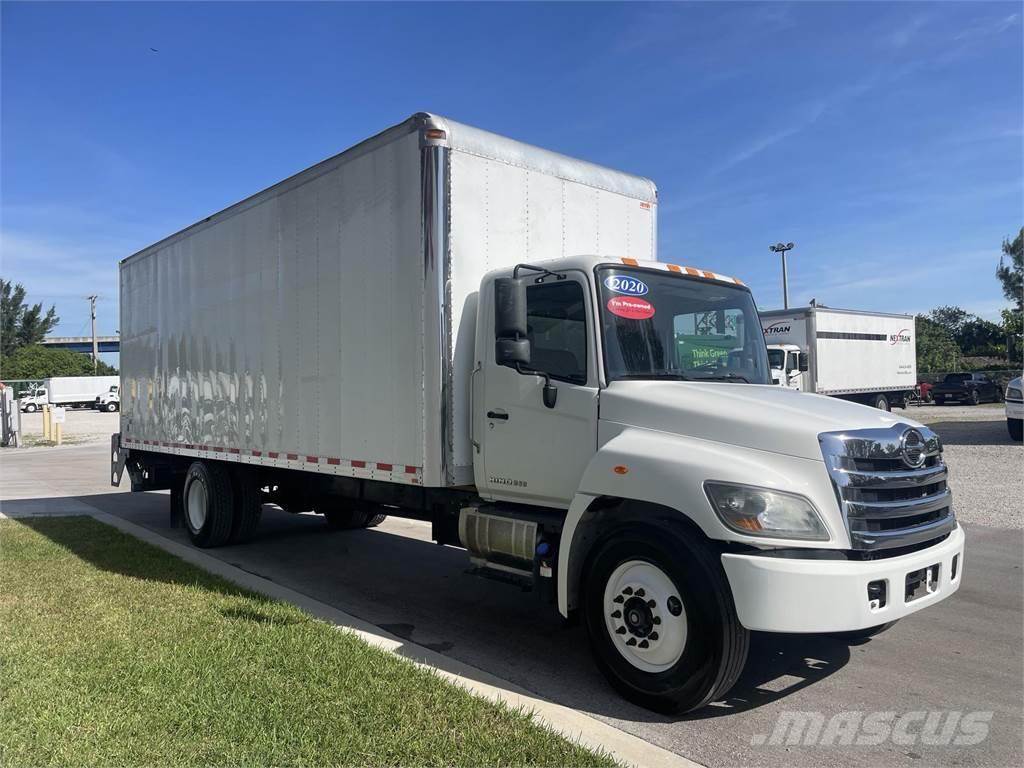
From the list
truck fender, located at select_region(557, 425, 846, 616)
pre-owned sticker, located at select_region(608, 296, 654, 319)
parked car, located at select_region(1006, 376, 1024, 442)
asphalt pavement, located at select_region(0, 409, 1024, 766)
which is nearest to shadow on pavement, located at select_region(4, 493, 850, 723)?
asphalt pavement, located at select_region(0, 409, 1024, 766)

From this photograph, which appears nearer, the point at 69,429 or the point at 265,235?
the point at 265,235

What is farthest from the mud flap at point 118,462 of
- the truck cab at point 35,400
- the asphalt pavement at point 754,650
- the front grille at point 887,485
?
the truck cab at point 35,400

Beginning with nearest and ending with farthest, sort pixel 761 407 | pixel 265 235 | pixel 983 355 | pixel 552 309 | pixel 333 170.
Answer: pixel 761 407 < pixel 552 309 < pixel 333 170 < pixel 265 235 < pixel 983 355

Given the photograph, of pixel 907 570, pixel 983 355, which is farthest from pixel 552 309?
pixel 983 355

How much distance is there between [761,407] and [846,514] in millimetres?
785

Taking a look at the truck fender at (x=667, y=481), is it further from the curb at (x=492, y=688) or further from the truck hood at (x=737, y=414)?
the curb at (x=492, y=688)

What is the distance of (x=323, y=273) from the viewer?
6.98 m

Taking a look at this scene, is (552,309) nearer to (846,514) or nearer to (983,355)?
(846,514)

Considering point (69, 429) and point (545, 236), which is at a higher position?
point (545, 236)

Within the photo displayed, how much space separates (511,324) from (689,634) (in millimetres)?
2130

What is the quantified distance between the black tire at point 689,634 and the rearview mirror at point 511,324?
4.22 ft

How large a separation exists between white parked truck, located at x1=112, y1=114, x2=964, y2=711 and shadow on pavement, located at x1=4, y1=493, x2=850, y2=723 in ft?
1.28

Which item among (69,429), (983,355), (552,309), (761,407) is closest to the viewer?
(761,407)

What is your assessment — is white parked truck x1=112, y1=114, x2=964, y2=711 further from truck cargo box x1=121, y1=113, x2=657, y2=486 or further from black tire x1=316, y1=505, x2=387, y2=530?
black tire x1=316, y1=505, x2=387, y2=530
